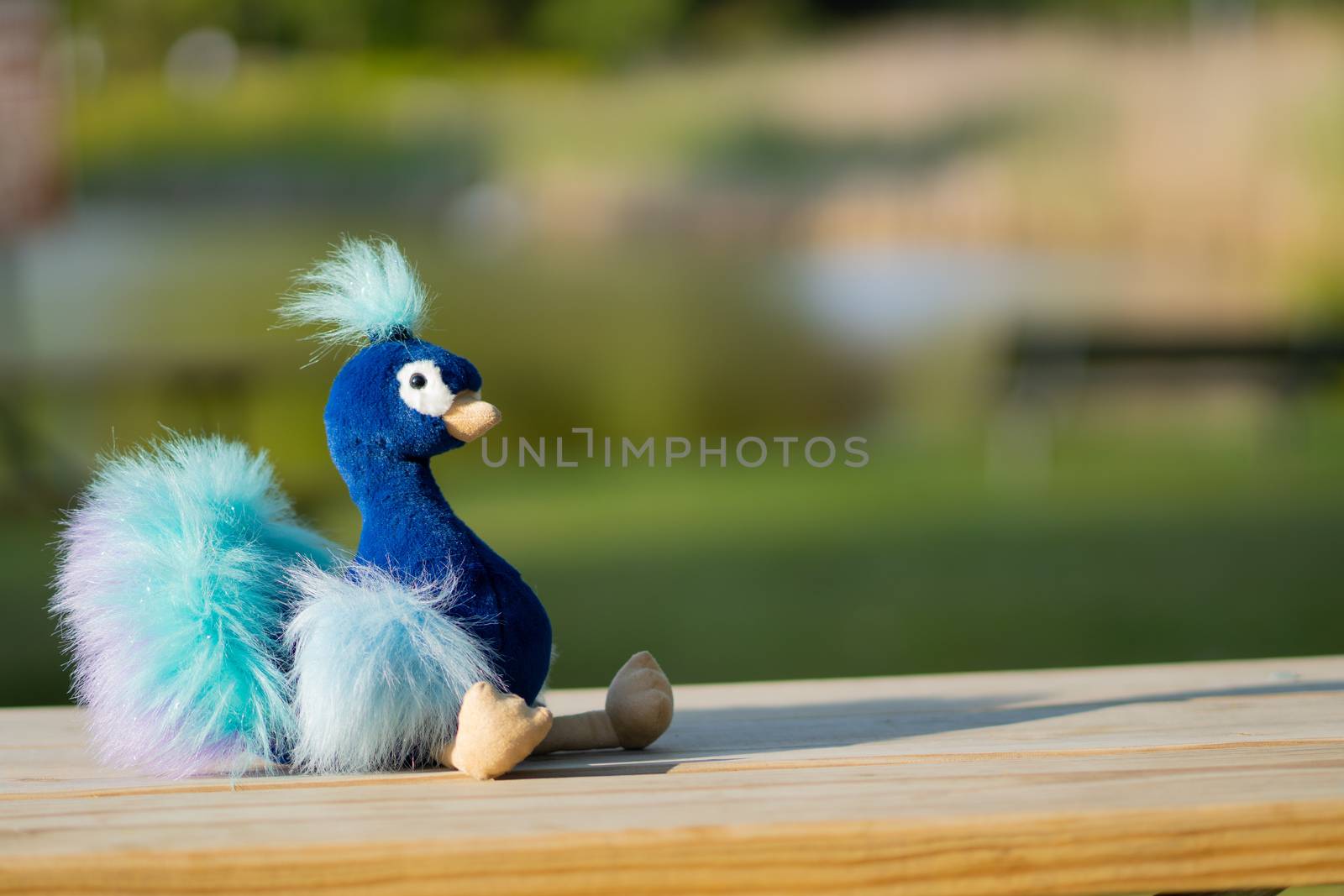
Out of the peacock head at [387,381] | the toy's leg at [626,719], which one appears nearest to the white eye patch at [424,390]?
the peacock head at [387,381]

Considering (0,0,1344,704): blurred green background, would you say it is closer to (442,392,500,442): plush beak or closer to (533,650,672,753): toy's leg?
(533,650,672,753): toy's leg

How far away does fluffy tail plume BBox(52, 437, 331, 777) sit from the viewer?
2.97ft

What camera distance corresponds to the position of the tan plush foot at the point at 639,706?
1.01m

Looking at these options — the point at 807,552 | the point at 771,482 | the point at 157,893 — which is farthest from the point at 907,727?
the point at 771,482

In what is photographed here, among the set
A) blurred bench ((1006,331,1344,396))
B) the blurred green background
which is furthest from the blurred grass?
blurred bench ((1006,331,1344,396))

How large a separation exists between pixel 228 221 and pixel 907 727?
11.8 ft

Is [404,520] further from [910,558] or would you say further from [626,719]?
[910,558]

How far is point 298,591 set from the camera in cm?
96

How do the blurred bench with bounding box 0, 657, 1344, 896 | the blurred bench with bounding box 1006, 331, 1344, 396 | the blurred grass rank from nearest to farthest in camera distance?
1. the blurred bench with bounding box 0, 657, 1344, 896
2. the blurred grass
3. the blurred bench with bounding box 1006, 331, 1344, 396

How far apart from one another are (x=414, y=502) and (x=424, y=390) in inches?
3.3

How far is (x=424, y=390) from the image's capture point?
0.95m

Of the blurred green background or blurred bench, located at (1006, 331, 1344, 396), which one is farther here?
blurred bench, located at (1006, 331, 1344, 396)

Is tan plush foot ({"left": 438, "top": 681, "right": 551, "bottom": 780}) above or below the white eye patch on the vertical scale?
below

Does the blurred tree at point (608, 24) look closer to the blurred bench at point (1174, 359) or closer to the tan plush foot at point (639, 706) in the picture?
the blurred bench at point (1174, 359)
